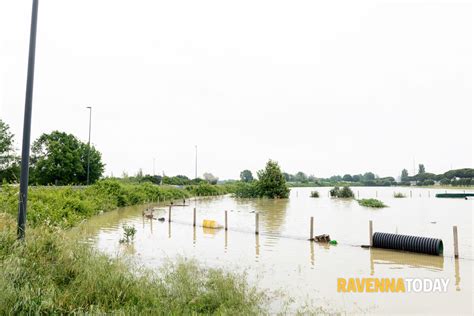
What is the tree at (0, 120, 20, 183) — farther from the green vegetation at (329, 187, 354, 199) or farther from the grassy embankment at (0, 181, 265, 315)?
the green vegetation at (329, 187, 354, 199)

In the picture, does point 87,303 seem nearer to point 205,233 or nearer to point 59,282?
point 59,282

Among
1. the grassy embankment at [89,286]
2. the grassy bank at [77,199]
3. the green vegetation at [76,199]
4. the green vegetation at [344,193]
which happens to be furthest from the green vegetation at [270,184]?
the grassy embankment at [89,286]

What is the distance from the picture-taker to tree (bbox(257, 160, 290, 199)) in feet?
200

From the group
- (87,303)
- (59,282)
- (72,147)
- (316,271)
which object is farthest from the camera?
(72,147)

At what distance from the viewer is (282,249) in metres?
16.7

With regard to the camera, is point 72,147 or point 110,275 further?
point 72,147

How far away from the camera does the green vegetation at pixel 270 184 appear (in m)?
61.1

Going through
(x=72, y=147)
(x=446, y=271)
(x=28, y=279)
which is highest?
(x=72, y=147)

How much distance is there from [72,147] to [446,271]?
5429 cm

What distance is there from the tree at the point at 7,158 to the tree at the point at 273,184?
131 ft

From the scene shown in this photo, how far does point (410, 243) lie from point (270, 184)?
45.3 meters

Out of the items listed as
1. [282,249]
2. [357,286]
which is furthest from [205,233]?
[357,286]

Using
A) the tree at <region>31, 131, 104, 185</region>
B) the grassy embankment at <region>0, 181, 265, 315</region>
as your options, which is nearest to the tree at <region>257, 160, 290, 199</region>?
the tree at <region>31, 131, 104, 185</region>

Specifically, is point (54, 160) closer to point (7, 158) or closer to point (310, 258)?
point (7, 158)
